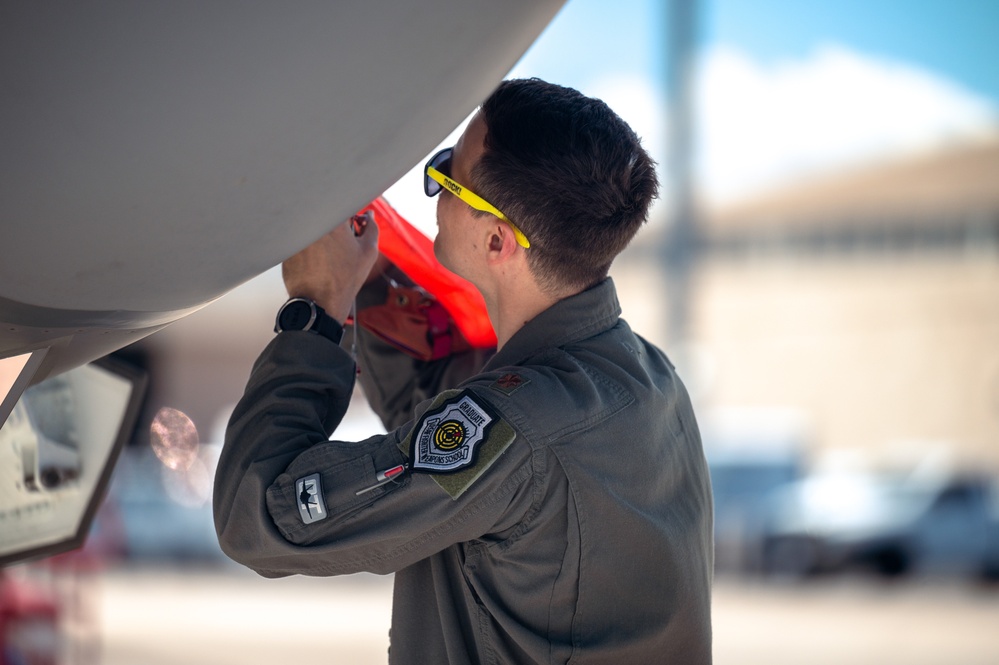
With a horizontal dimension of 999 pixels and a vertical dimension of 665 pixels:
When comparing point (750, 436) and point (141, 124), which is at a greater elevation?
point (750, 436)

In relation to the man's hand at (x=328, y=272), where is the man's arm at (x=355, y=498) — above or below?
below

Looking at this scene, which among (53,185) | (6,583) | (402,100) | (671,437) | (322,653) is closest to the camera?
(53,185)

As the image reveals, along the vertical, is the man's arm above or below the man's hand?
below

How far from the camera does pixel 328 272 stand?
4.80ft

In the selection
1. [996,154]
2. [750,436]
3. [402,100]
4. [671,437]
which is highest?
[996,154]

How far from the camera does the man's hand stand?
1.46 meters

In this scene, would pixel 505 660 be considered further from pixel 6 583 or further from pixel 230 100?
pixel 6 583

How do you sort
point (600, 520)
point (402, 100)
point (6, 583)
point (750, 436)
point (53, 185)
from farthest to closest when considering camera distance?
point (750, 436), point (6, 583), point (600, 520), point (402, 100), point (53, 185)

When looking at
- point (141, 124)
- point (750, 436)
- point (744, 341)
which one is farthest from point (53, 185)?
point (744, 341)

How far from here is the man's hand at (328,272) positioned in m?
1.46

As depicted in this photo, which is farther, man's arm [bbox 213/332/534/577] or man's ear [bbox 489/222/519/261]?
man's ear [bbox 489/222/519/261]

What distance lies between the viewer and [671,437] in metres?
1.52

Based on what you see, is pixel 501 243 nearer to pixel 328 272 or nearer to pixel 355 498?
pixel 328 272

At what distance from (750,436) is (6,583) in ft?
37.3
